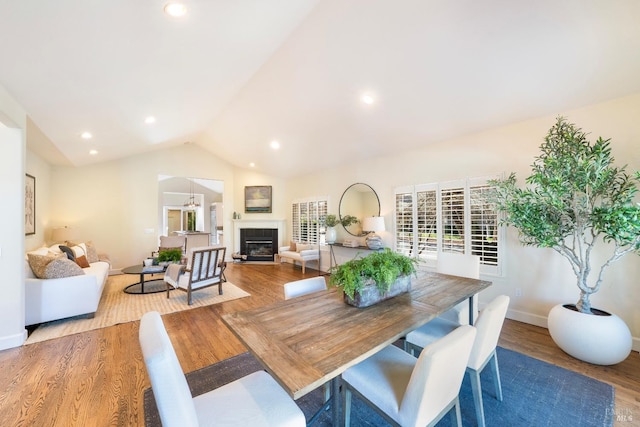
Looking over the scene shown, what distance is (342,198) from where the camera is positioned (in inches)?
232

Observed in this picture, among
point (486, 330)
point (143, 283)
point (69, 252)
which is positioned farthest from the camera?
point (143, 283)

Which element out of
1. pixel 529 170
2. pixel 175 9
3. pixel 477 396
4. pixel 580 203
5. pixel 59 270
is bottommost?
pixel 477 396

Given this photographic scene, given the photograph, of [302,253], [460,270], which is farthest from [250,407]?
[302,253]

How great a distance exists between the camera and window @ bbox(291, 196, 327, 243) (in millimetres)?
6492

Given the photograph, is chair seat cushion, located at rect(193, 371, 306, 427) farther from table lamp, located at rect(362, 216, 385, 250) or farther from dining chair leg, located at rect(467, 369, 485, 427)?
table lamp, located at rect(362, 216, 385, 250)

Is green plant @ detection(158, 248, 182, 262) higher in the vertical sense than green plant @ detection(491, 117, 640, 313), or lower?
lower

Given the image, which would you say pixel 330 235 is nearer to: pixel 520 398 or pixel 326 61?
pixel 326 61

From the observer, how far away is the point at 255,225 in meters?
7.79

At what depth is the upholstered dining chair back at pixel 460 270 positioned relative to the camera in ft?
8.13

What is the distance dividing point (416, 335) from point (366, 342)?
0.92 meters

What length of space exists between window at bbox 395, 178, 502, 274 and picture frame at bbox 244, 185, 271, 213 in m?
4.38

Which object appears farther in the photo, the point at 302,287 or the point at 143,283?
the point at 143,283

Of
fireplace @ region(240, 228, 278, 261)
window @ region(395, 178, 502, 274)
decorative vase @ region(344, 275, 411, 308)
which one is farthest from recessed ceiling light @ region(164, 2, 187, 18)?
fireplace @ region(240, 228, 278, 261)

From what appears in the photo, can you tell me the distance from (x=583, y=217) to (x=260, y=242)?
6923 mm
